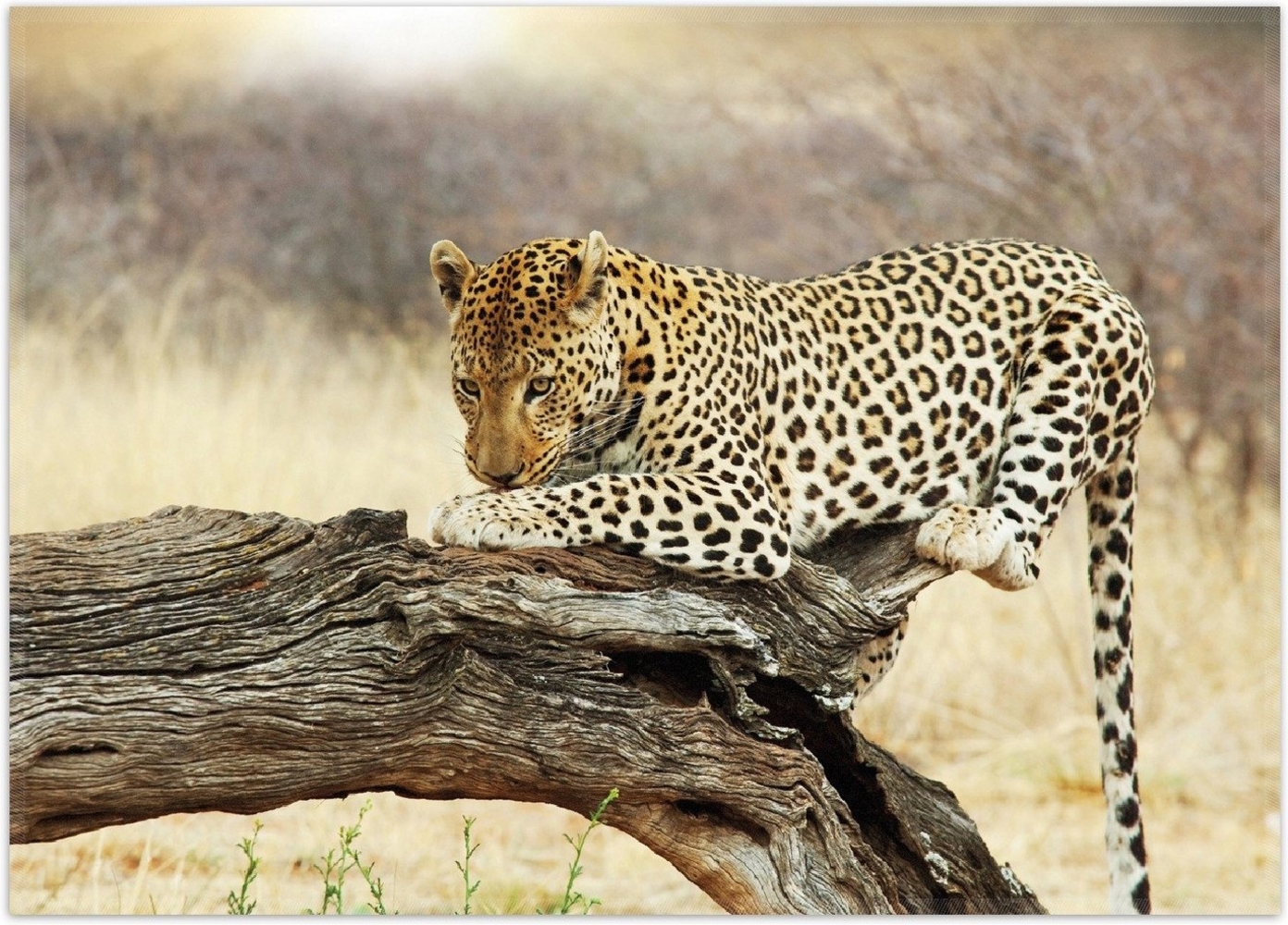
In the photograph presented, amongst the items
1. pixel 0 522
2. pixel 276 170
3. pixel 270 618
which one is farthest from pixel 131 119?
pixel 270 618

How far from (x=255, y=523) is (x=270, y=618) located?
278 millimetres

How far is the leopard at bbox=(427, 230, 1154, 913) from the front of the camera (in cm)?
457

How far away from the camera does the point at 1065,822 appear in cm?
843

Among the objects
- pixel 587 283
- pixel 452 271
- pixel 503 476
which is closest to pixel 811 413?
pixel 587 283

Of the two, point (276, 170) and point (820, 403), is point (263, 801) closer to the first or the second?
point (820, 403)

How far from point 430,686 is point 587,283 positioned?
51.7 inches

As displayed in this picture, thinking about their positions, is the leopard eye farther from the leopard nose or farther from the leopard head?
the leopard nose

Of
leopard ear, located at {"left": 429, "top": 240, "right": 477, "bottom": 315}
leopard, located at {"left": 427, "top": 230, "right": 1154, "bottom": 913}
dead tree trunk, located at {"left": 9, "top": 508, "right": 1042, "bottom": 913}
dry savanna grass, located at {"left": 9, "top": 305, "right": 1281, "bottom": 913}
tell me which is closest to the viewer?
dead tree trunk, located at {"left": 9, "top": 508, "right": 1042, "bottom": 913}

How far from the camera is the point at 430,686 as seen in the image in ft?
13.9

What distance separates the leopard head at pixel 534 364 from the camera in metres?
4.60

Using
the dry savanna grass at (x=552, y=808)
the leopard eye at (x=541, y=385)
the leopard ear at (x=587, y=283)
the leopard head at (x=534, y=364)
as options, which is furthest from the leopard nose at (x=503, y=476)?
the dry savanna grass at (x=552, y=808)

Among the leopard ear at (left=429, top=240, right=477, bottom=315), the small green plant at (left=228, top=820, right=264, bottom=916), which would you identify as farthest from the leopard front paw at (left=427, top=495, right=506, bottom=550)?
the small green plant at (left=228, top=820, right=264, bottom=916)

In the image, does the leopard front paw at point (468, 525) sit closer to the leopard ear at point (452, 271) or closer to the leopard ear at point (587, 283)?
the leopard ear at point (587, 283)

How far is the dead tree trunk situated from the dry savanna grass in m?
1.49
